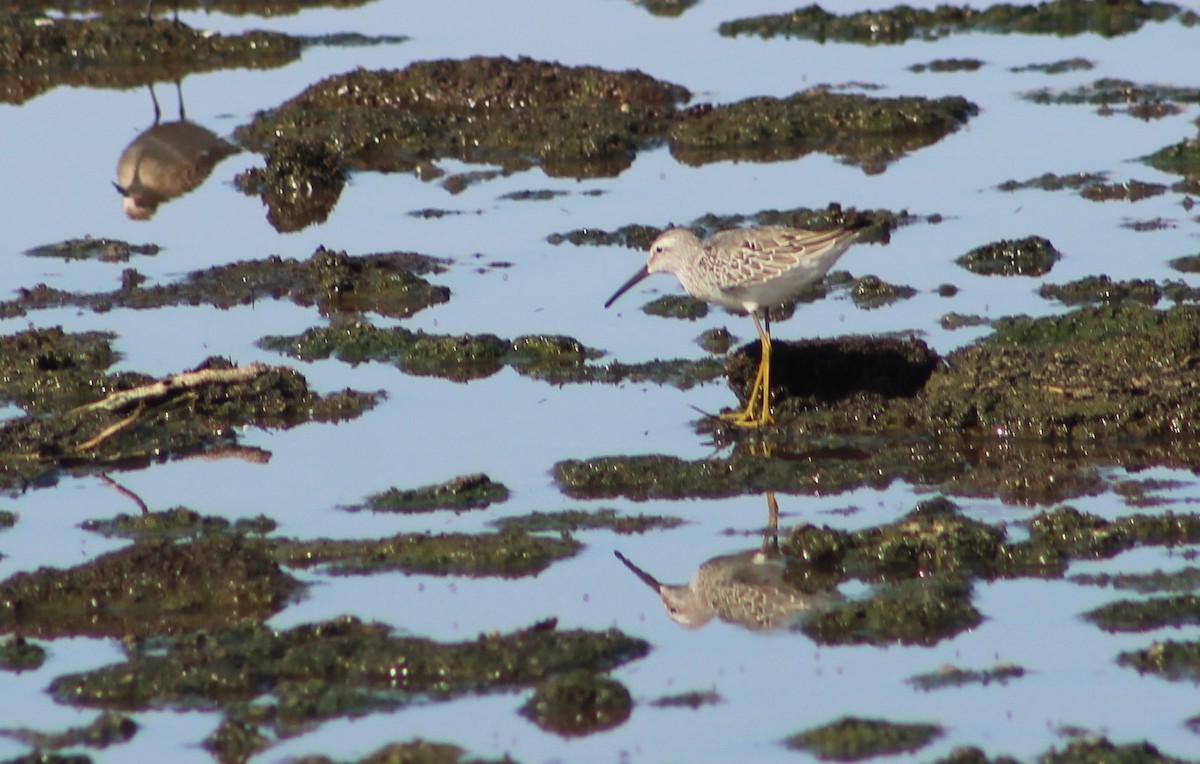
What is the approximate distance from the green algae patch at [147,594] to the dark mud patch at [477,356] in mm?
3030

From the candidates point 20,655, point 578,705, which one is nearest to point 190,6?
point 20,655

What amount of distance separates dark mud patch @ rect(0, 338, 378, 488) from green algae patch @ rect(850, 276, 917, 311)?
308cm

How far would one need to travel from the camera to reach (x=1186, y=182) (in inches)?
539

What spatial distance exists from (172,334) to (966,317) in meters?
4.63

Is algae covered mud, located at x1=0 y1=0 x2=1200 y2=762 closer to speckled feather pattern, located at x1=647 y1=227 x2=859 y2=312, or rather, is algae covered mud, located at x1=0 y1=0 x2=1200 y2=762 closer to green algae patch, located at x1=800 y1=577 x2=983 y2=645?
green algae patch, located at x1=800 y1=577 x2=983 y2=645

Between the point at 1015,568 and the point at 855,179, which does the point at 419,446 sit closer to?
the point at 1015,568

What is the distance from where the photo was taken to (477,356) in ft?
35.1

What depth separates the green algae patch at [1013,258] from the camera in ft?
39.1

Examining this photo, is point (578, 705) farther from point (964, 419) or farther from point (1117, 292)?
point (1117, 292)

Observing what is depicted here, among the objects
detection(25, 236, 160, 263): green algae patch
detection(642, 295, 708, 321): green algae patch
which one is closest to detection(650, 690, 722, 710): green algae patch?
detection(642, 295, 708, 321): green algae patch

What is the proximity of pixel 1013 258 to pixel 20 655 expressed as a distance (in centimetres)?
708

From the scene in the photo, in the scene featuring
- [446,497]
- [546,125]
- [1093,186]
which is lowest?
[1093,186]

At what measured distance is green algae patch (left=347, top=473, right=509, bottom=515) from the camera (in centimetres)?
850

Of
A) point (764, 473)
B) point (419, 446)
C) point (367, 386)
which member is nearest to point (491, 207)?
point (367, 386)
